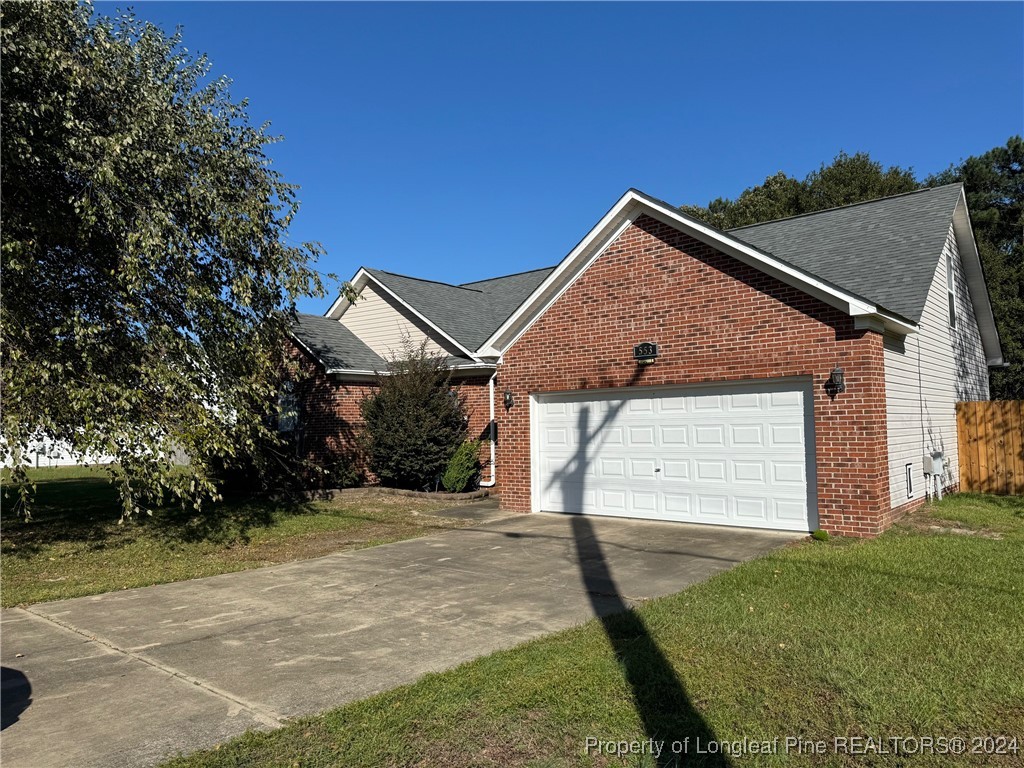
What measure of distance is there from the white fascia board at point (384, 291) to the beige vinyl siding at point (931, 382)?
945cm

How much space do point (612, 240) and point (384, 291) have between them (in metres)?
9.58

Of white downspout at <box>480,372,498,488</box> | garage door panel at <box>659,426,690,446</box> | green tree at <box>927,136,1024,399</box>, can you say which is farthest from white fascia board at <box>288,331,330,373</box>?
green tree at <box>927,136,1024,399</box>

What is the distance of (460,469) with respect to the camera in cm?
1623

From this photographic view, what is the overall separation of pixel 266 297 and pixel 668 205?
23.0ft

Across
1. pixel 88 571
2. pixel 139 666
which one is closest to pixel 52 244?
pixel 88 571

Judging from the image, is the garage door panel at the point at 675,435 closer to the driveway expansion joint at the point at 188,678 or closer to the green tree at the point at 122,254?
the green tree at the point at 122,254

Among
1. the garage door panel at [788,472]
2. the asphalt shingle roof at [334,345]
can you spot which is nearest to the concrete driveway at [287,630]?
the garage door panel at [788,472]

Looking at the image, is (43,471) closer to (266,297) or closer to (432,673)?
(266,297)

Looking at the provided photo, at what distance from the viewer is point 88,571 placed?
9.28m

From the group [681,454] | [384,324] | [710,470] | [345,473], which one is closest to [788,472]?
[710,470]

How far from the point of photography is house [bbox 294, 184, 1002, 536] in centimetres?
1013

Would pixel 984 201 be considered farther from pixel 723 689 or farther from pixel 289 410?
pixel 723 689

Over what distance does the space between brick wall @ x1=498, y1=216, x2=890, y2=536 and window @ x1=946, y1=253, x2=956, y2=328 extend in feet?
19.3

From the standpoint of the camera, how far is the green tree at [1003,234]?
93.9ft
